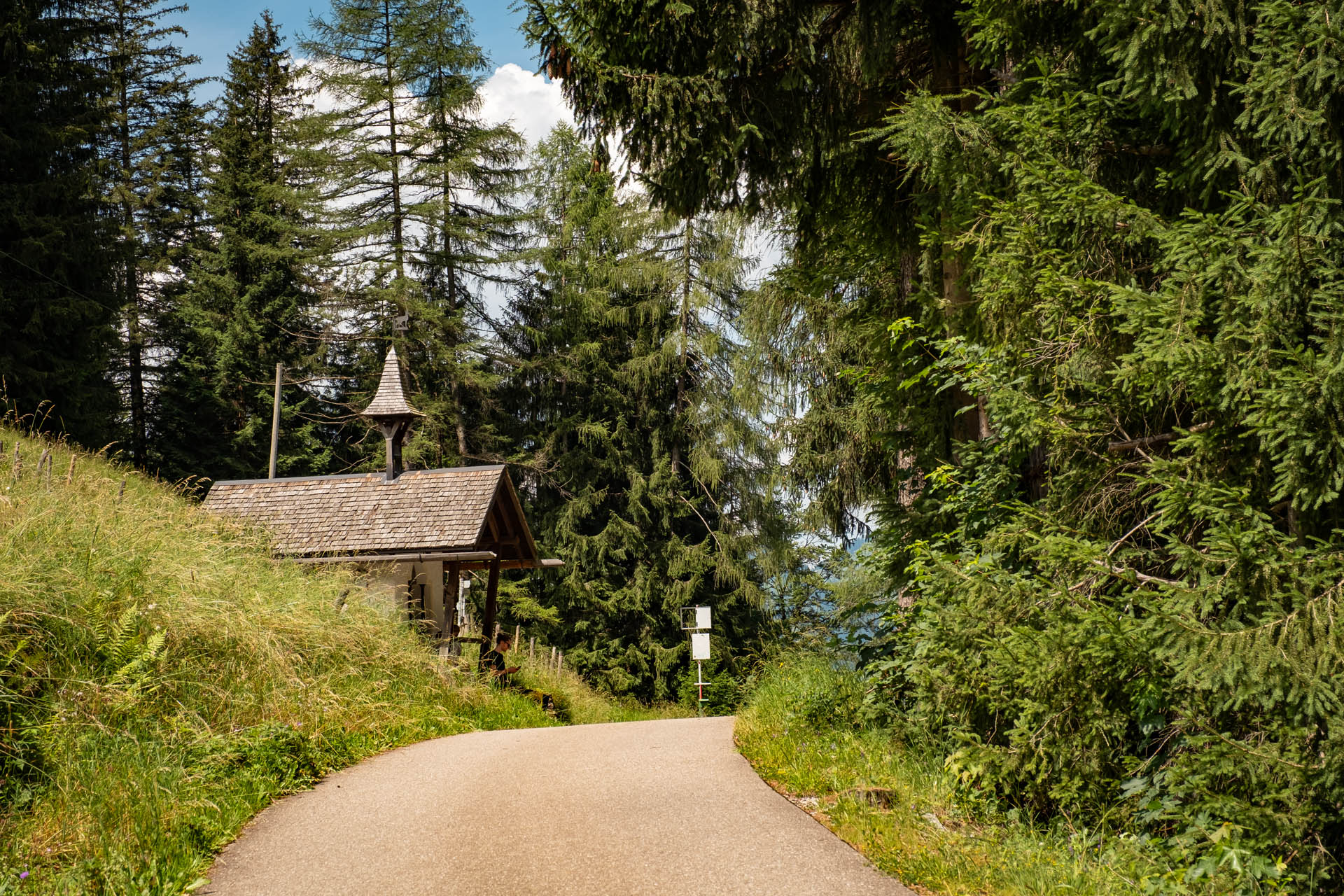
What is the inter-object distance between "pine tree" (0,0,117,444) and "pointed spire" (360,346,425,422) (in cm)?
661

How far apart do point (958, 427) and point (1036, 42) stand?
3.05 metres

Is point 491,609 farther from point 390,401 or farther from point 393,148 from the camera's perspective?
point 393,148

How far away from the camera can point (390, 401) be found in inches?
730

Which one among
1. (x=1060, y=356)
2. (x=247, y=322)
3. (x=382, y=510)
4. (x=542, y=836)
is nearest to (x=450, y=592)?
(x=382, y=510)

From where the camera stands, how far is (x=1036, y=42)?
625 centimetres

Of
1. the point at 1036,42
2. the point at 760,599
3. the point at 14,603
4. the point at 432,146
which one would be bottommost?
the point at 760,599

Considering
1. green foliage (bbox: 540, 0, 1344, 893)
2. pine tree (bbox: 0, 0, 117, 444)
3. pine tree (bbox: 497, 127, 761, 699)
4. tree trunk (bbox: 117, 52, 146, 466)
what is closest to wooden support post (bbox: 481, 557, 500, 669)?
pine tree (bbox: 497, 127, 761, 699)

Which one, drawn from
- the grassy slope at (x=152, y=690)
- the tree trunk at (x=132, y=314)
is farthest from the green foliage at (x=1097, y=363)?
the tree trunk at (x=132, y=314)

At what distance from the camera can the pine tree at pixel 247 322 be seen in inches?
1145

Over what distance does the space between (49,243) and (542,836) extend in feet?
67.7

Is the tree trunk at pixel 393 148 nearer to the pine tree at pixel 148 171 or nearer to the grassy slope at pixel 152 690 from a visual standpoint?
the pine tree at pixel 148 171

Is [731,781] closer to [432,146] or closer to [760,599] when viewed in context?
[760,599]

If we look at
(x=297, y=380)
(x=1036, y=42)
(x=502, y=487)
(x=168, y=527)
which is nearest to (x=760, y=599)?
(x=502, y=487)

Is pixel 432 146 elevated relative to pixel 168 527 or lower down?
elevated
